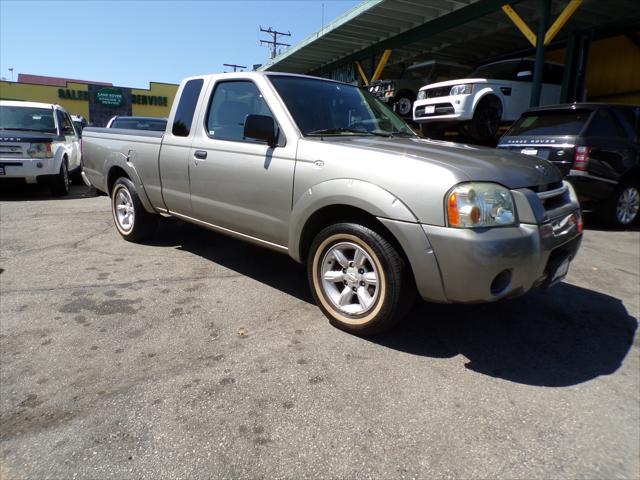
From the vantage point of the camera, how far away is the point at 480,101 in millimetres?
9852

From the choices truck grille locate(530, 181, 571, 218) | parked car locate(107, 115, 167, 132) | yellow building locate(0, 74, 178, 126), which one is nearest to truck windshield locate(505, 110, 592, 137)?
truck grille locate(530, 181, 571, 218)

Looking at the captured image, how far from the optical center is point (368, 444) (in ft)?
6.68

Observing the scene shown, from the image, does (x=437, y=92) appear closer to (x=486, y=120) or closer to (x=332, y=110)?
(x=486, y=120)

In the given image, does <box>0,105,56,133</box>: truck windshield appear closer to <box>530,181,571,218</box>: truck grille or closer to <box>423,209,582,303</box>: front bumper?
<box>423,209,582,303</box>: front bumper

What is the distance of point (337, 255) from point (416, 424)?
1234 millimetres

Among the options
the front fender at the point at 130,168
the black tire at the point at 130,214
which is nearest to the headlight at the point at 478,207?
the front fender at the point at 130,168

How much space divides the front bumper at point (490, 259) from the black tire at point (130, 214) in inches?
143

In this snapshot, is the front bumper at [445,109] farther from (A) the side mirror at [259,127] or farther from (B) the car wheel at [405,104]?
(A) the side mirror at [259,127]

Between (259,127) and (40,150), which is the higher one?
(259,127)

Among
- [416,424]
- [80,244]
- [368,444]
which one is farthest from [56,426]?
[80,244]

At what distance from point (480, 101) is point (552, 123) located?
10.9ft

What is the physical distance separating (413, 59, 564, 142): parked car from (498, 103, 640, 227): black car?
284 centimetres

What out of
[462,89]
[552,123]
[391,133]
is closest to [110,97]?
[462,89]

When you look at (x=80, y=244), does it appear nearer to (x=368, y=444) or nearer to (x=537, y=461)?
(x=368, y=444)
